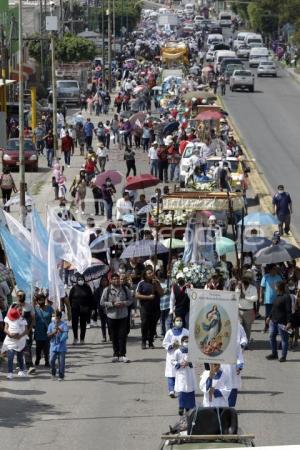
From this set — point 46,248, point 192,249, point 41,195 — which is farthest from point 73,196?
point 46,248

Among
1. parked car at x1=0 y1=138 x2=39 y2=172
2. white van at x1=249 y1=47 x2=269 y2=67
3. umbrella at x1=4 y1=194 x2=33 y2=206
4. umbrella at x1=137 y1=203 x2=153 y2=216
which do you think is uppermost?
umbrella at x1=137 y1=203 x2=153 y2=216

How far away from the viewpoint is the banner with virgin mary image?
65.2ft

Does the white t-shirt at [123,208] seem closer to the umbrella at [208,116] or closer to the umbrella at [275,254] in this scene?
the umbrella at [275,254]

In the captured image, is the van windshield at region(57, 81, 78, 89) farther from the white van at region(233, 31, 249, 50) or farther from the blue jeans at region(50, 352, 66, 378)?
the blue jeans at region(50, 352, 66, 378)

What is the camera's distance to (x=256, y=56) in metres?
104

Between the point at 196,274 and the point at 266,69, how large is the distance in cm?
6971

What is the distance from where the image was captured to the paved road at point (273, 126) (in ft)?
170

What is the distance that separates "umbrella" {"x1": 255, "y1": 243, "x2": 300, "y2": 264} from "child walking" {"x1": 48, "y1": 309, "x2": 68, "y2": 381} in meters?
6.09

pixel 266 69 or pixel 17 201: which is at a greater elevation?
pixel 17 201

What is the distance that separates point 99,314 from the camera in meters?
28.1

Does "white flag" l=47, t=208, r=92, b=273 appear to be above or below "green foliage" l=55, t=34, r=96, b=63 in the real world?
above

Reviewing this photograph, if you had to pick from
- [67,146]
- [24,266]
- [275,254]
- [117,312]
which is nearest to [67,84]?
[67,146]

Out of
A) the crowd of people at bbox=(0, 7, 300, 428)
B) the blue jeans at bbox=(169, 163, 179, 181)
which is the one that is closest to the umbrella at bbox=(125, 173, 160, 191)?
the crowd of people at bbox=(0, 7, 300, 428)

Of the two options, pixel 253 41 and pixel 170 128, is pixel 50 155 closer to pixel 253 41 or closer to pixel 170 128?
pixel 170 128
